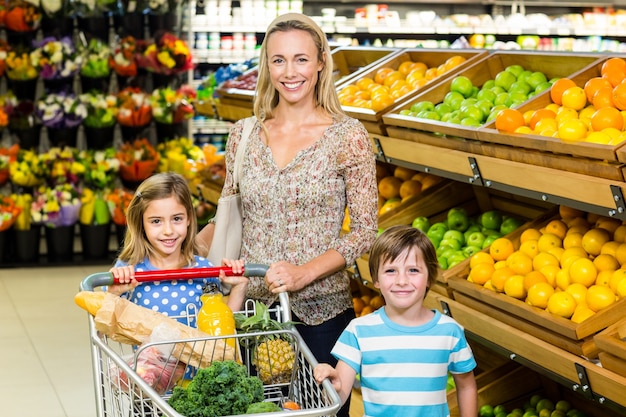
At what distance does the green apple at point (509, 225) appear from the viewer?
4.05 m

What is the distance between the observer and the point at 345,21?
9539 mm

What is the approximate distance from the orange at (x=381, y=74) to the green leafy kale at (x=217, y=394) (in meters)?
3.25

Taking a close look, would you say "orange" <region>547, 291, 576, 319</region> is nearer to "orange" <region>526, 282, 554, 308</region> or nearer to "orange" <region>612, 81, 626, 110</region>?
"orange" <region>526, 282, 554, 308</region>

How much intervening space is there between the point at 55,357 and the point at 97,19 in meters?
3.20

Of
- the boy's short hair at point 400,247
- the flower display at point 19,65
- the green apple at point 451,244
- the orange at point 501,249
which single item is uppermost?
the flower display at point 19,65

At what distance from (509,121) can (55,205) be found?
5.03 metres

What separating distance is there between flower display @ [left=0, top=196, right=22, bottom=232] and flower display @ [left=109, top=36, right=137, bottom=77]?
129 cm

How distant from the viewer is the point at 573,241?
3436mm

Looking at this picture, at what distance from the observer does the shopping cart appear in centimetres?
190

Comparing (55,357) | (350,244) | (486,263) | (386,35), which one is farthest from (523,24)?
(350,244)

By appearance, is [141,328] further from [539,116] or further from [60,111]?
[60,111]

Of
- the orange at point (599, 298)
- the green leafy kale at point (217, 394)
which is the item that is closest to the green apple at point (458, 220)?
the orange at point (599, 298)

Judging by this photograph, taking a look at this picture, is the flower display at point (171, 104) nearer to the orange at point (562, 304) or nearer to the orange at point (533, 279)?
the orange at point (533, 279)

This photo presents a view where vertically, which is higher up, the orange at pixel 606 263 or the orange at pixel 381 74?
the orange at pixel 381 74
